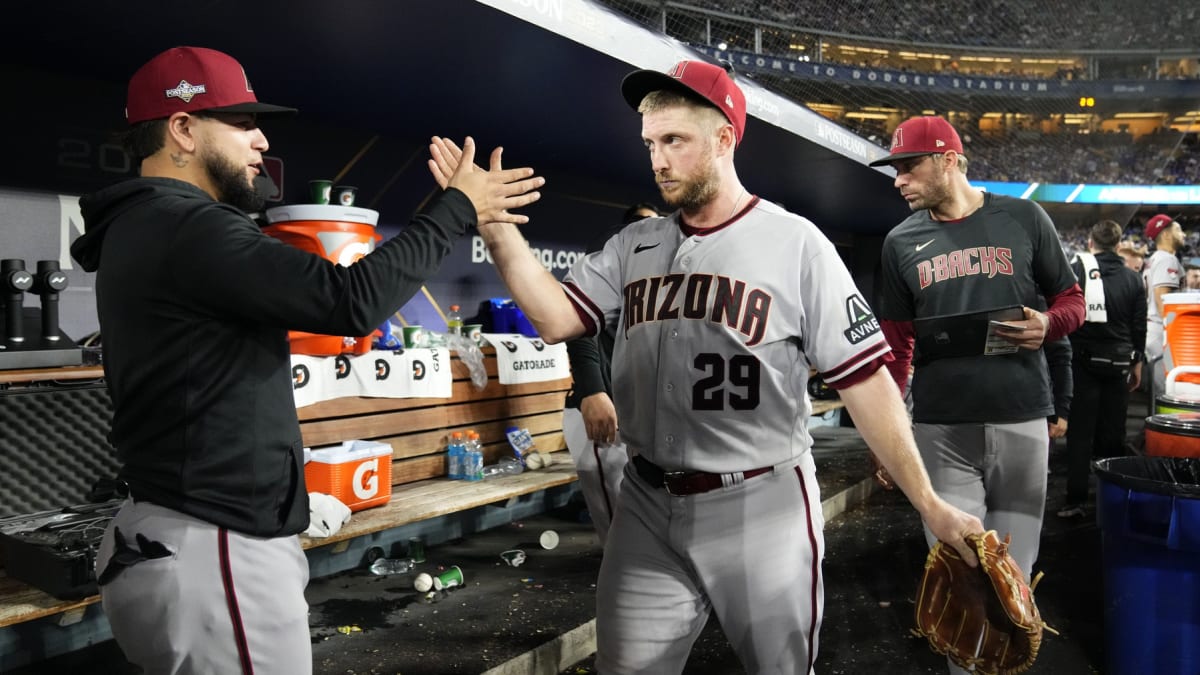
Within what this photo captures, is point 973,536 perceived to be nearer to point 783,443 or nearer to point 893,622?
point 783,443

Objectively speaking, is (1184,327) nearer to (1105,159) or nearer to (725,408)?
(725,408)

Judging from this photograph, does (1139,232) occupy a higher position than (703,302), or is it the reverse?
(1139,232)

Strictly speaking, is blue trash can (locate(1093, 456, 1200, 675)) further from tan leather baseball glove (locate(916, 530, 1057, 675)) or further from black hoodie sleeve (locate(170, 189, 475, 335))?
black hoodie sleeve (locate(170, 189, 475, 335))

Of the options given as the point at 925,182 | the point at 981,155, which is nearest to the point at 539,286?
the point at 925,182

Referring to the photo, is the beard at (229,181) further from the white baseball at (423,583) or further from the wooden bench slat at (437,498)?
the white baseball at (423,583)

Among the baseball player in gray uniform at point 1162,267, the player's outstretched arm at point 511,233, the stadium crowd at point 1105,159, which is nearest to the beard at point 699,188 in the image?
the player's outstretched arm at point 511,233

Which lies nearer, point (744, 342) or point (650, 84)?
point (744, 342)

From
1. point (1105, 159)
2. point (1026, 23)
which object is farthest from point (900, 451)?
point (1105, 159)

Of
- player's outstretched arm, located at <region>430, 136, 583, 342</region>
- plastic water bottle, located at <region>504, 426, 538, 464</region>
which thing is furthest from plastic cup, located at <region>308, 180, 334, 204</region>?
player's outstretched arm, located at <region>430, 136, 583, 342</region>

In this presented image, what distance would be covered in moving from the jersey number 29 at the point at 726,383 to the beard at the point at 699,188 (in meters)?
0.37

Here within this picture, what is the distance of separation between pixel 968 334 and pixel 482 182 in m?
1.95

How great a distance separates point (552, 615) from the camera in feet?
12.4

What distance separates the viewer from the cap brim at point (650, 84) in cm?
193

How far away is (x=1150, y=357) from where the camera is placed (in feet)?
28.4
